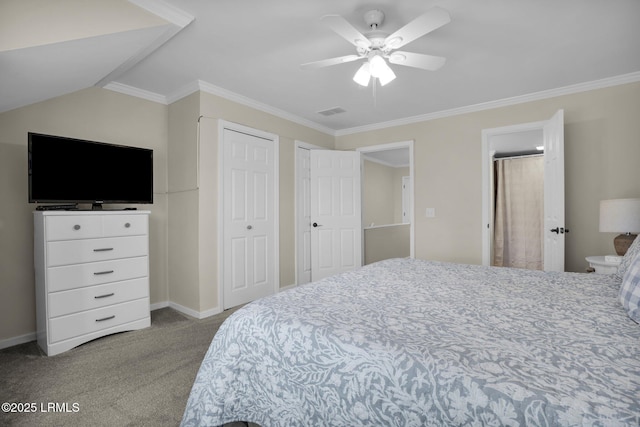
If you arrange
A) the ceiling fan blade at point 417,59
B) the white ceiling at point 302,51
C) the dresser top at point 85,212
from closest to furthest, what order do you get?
the white ceiling at point 302,51 → the ceiling fan blade at point 417,59 → the dresser top at point 85,212

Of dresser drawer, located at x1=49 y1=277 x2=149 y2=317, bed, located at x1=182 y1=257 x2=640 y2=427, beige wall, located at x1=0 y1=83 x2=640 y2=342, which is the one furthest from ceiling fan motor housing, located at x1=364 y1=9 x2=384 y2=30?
dresser drawer, located at x1=49 y1=277 x2=149 y2=317

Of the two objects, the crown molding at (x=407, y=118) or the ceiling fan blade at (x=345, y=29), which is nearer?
the ceiling fan blade at (x=345, y=29)

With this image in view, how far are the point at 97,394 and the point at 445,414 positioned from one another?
6.55ft

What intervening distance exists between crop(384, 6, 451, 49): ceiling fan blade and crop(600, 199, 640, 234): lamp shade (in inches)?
84.6

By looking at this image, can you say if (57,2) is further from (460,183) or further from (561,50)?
(460,183)

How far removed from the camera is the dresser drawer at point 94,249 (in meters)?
2.29

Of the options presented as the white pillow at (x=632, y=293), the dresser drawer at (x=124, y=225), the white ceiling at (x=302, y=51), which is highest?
the white ceiling at (x=302, y=51)

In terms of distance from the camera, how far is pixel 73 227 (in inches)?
93.3

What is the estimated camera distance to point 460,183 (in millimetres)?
3816

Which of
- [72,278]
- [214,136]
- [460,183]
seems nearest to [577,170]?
[460,183]

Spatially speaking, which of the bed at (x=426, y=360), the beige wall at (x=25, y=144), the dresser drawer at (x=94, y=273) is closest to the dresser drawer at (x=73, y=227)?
the dresser drawer at (x=94, y=273)

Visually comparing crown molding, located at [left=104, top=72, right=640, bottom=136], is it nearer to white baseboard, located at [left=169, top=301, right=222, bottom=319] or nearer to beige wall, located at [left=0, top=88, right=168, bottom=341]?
beige wall, located at [left=0, top=88, right=168, bottom=341]

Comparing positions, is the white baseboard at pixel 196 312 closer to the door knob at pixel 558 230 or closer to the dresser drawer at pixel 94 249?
the dresser drawer at pixel 94 249

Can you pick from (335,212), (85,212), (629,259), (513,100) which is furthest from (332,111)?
(629,259)
